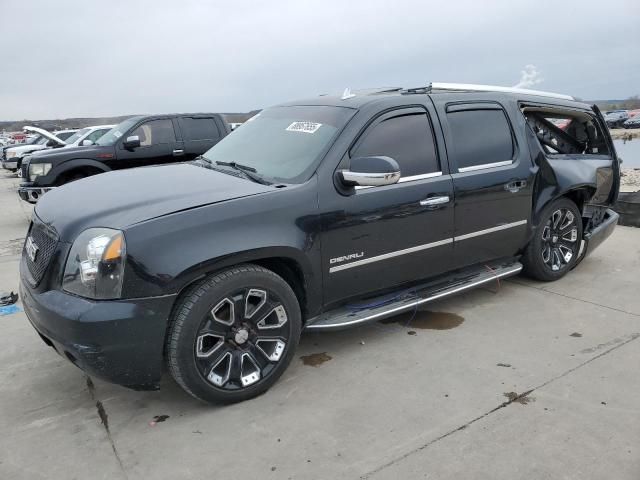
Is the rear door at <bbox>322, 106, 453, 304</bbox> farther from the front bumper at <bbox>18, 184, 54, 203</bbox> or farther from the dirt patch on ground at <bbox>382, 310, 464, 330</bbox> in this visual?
the front bumper at <bbox>18, 184, 54, 203</bbox>

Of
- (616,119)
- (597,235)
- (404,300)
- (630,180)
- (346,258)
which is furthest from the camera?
(616,119)

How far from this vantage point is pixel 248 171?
3.75 m

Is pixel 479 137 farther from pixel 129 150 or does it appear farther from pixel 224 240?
pixel 129 150

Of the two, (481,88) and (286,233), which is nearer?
(286,233)

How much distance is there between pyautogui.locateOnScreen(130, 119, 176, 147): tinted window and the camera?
971 cm

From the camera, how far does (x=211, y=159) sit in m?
4.25

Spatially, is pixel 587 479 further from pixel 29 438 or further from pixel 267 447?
pixel 29 438

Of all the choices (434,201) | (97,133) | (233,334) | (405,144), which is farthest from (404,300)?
(97,133)

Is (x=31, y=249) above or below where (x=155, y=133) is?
below

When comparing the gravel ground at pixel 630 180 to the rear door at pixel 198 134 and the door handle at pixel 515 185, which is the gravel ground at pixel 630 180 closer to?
the door handle at pixel 515 185

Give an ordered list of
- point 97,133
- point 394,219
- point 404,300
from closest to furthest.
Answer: point 394,219
point 404,300
point 97,133

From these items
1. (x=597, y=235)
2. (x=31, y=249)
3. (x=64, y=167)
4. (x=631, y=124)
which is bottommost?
(x=631, y=124)

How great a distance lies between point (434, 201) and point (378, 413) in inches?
63.7

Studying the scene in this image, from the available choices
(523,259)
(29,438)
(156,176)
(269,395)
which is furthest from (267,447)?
(523,259)
